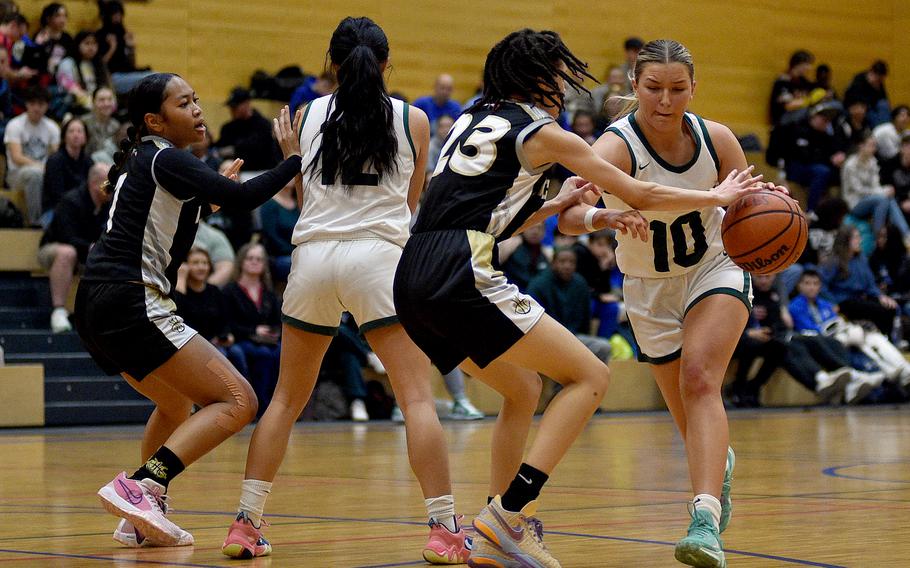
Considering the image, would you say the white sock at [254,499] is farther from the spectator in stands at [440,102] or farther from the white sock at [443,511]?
the spectator in stands at [440,102]

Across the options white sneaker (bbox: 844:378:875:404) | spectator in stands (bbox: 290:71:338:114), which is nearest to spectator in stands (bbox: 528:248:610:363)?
white sneaker (bbox: 844:378:875:404)

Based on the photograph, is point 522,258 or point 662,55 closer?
point 662,55

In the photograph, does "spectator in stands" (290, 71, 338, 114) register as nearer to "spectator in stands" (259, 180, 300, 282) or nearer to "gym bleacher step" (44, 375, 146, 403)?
"spectator in stands" (259, 180, 300, 282)

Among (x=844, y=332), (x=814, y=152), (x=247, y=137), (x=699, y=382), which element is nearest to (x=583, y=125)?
(x=844, y=332)

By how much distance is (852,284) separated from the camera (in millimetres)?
15031

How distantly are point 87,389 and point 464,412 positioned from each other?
321 cm

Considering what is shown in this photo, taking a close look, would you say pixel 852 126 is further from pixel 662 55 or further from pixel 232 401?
pixel 232 401

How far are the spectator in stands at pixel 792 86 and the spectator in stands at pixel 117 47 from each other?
366 inches

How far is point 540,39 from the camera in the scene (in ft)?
14.0

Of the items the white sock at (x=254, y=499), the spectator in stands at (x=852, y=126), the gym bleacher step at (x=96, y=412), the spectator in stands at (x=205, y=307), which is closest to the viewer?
the white sock at (x=254, y=499)

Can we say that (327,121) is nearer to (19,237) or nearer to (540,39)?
(540,39)

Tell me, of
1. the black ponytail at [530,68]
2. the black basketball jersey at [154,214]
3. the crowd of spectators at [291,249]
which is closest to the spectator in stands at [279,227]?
the crowd of spectators at [291,249]

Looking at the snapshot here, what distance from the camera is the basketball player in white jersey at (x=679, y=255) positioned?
14.6 feet

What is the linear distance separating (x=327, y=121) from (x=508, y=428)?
1214 millimetres
